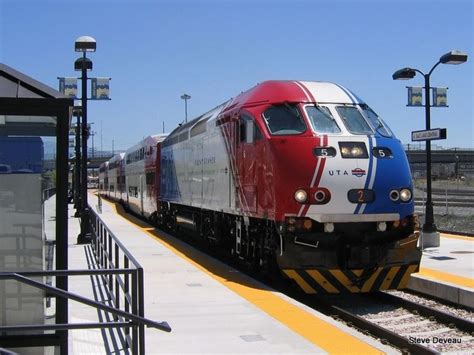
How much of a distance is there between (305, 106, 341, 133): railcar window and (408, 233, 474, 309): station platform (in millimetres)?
3142

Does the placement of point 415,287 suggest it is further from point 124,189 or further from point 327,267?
point 124,189

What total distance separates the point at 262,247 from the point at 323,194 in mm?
1936

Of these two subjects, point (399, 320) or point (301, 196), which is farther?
point (301, 196)

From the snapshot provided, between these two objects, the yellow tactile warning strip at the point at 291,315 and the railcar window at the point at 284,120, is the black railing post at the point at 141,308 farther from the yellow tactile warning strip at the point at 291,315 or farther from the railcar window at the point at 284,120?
the railcar window at the point at 284,120

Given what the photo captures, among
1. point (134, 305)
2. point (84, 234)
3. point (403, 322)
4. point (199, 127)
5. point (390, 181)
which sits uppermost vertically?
point (199, 127)

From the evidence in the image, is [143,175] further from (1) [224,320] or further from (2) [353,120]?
(1) [224,320]

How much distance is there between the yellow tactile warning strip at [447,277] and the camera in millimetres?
10403

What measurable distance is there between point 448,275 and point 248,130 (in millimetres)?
4498

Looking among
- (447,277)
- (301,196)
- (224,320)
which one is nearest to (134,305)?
(224,320)

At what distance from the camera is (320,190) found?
9.57 m

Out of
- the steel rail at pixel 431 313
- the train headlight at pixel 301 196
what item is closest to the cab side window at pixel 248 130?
the train headlight at pixel 301 196

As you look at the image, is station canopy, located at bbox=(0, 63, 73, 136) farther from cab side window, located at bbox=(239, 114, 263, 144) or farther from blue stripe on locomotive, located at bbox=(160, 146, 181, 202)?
blue stripe on locomotive, located at bbox=(160, 146, 181, 202)

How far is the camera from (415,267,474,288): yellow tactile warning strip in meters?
10.4

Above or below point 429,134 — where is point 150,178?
below
